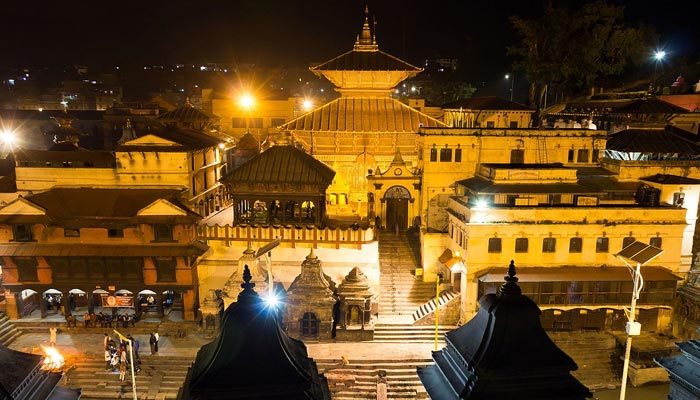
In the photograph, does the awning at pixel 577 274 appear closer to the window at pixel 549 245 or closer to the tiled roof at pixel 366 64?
the window at pixel 549 245

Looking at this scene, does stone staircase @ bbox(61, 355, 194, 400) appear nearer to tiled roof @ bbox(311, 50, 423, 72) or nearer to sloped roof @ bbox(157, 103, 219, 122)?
tiled roof @ bbox(311, 50, 423, 72)

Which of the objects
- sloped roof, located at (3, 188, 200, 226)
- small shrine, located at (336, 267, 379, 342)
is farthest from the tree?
sloped roof, located at (3, 188, 200, 226)

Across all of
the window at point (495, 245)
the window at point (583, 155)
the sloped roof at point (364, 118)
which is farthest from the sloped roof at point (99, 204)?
the window at point (583, 155)

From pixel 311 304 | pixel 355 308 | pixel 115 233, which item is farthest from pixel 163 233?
pixel 355 308

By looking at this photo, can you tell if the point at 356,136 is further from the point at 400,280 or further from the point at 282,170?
the point at 400,280

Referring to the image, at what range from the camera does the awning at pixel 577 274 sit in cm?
3002

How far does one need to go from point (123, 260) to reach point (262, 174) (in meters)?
10.6

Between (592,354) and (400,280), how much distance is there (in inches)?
508

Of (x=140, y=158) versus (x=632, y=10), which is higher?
(x=632, y=10)

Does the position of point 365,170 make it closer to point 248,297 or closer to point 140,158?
point 140,158

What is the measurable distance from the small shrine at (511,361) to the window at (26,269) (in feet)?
108

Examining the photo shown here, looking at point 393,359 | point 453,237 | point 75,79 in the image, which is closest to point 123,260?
point 393,359

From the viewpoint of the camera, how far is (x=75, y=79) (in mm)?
99375

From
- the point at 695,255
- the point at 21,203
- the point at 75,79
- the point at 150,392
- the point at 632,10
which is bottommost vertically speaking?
the point at 150,392
